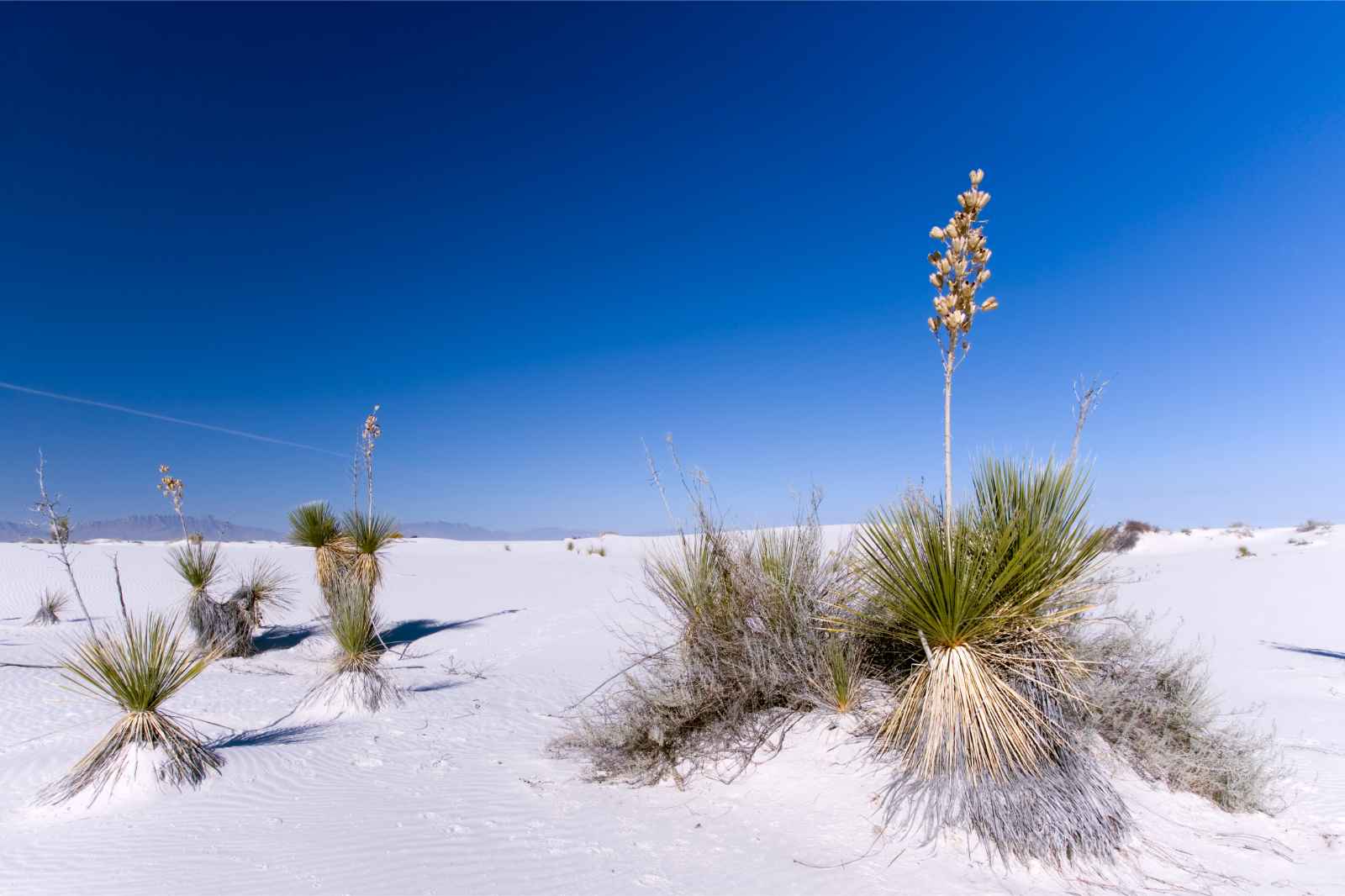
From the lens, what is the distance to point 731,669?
5.61 meters

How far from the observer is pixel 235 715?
8.55 m

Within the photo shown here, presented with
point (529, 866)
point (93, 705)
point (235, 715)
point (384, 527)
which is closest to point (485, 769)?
point (529, 866)

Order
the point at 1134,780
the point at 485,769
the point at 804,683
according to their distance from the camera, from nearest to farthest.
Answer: the point at 1134,780, the point at 804,683, the point at 485,769

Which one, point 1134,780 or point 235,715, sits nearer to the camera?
point 1134,780

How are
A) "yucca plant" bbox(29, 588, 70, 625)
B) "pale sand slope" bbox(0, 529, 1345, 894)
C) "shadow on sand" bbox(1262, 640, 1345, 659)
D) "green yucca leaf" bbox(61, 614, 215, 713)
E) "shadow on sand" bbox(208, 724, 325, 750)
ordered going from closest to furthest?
"pale sand slope" bbox(0, 529, 1345, 894)
"green yucca leaf" bbox(61, 614, 215, 713)
"shadow on sand" bbox(208, 724, 325, 750)
"shadow on sand" bbox(1262, 640, 1345, 659)
"yucca plant" bbox(29, 588, 70, 625)

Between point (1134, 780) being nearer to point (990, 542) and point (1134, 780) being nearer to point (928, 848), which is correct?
point (928, 848)

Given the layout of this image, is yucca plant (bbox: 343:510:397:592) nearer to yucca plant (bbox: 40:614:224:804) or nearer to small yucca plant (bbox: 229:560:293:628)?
small yucca plant (bbox: 229:560:293:628)

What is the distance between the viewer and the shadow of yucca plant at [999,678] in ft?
13.6

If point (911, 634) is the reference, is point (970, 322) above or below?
above

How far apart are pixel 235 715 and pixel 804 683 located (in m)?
7.33

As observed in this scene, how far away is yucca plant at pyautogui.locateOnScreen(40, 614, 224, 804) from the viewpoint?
5.41 meters

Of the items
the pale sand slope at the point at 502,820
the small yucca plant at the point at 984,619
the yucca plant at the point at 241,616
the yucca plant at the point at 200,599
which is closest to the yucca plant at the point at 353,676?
the pale sand slope at the point at 502,820

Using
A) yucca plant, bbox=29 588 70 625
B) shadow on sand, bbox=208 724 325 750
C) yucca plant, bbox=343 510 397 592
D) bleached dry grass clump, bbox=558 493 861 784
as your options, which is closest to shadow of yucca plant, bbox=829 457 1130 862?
bleached dry grass clump, bbox=558 493 861 784

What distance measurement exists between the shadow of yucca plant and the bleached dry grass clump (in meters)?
0.80
